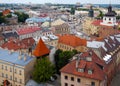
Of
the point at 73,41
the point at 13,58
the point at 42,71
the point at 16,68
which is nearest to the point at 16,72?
the point at 16,68

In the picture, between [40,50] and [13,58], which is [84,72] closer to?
[40,50]

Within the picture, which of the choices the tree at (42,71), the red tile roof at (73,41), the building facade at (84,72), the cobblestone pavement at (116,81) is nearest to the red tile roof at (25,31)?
the red tile roof at (73,41)

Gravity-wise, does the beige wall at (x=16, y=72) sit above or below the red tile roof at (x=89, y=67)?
A: below

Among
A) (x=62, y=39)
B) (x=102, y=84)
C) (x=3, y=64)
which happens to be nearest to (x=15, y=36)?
(x=62, y=39)

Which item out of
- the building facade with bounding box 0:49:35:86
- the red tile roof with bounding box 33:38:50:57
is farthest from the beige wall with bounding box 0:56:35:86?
the red tile roof with bounding box 33:38:50:57

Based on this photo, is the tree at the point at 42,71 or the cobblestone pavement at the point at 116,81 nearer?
the tree at the point at 42,71

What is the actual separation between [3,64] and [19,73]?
470 centimetres

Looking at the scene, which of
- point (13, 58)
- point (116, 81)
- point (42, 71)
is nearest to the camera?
point (42, 71)

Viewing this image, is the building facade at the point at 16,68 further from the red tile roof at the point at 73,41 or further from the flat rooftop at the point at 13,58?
the red tile roof at the point at 73,41

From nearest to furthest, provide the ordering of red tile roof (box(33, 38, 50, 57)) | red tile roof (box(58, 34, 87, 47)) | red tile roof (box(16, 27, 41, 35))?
red tile roof (box(33, 38, 50, 57)) < red tile roof (box(58, 34, 87, 47)) < red tile roof (box(16, 27, 41, 35))

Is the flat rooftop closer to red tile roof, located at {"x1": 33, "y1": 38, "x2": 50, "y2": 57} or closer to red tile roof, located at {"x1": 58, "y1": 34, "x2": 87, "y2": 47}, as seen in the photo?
red tile roof, located at {"x1": 33, "y1": 38, "x2": 50, "y2": 57}

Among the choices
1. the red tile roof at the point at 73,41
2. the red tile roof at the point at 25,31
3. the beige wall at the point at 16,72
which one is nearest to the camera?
the beige wall at the point at 16,72

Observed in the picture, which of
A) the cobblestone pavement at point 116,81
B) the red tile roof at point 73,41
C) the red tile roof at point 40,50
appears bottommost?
the cobblestone pavement at point 116,81

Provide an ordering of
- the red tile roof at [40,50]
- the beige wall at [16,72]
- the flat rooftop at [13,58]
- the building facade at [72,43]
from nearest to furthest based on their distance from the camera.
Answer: the beige wall at [16,72]
the flat rooftop at [13,58]
the red tile roof at [40,50]
the building facade at [72,43]
